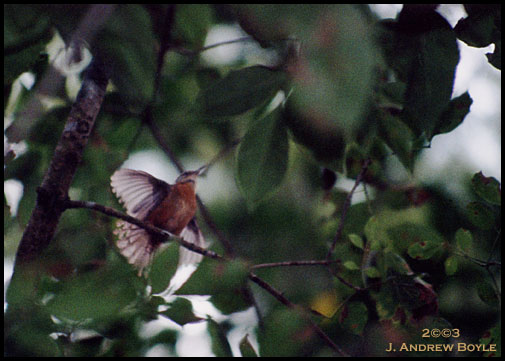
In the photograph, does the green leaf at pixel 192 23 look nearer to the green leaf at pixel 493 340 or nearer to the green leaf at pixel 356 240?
the green leaf at pixel 356 240

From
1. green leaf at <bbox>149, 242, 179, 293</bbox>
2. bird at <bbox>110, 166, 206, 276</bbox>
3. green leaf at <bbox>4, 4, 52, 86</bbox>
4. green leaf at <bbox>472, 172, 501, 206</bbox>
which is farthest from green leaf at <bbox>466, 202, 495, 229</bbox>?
green leaf at <bbox>4, 4, 52, 86</bbox>

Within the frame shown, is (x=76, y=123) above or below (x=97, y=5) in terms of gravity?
below

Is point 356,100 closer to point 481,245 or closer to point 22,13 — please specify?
point 22,13

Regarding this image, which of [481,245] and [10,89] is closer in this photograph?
[10,89]

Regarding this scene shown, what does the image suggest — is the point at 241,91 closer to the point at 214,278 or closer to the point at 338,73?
the point at 214,278

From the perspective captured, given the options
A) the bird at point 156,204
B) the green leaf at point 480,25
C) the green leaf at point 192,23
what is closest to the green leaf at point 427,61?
the green leaf at point 480,25

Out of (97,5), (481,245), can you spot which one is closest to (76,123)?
(97,5)

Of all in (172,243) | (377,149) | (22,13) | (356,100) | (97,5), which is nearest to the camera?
(356,100)
